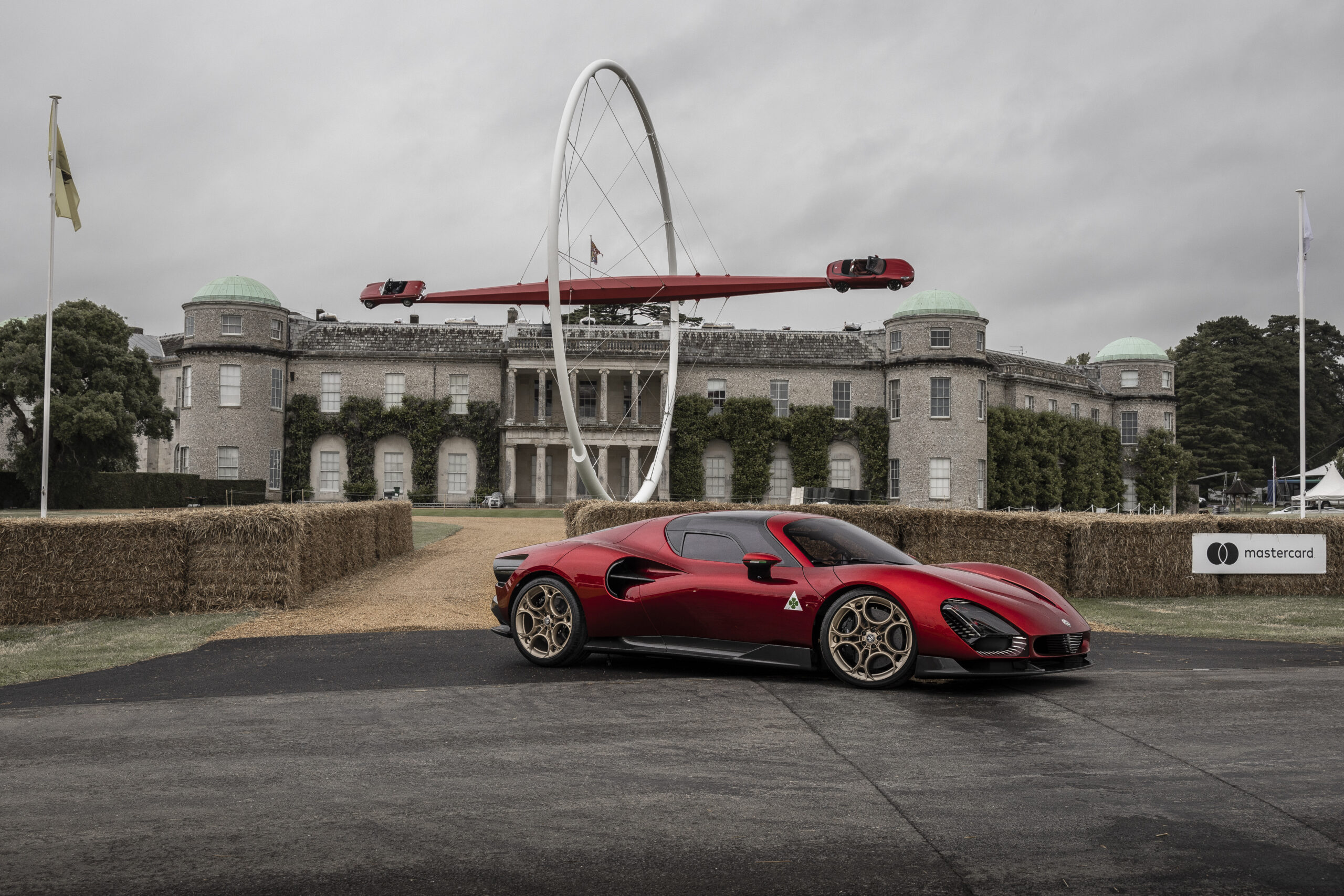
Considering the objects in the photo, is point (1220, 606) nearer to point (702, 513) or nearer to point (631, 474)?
point (702, 513)

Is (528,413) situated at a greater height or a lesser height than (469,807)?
greater

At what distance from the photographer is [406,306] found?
27109 millimetres

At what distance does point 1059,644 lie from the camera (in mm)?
7410

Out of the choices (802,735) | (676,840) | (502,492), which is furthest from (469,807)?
(502,492)

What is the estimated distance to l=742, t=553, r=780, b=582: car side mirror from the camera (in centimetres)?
765

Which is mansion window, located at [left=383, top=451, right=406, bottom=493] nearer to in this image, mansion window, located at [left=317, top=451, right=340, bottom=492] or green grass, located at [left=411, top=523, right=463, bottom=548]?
mansion window, located at [left=317, top=451, right=340, bottom=492]

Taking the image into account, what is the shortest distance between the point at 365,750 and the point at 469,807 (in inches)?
50.4

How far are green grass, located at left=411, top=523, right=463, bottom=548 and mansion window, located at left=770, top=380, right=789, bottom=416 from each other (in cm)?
2216

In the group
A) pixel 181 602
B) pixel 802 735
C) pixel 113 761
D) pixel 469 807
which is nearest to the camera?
pixel 469 807

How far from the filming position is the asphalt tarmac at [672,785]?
3.71 m

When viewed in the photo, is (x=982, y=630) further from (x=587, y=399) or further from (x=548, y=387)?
(x=587, y=399)

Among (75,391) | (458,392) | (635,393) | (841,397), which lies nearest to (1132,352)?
(841,397)

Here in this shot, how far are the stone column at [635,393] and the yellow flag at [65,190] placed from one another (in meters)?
28.1

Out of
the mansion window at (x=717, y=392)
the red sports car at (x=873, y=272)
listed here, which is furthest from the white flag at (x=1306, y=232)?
the mansion window at (x=717, y=392)
